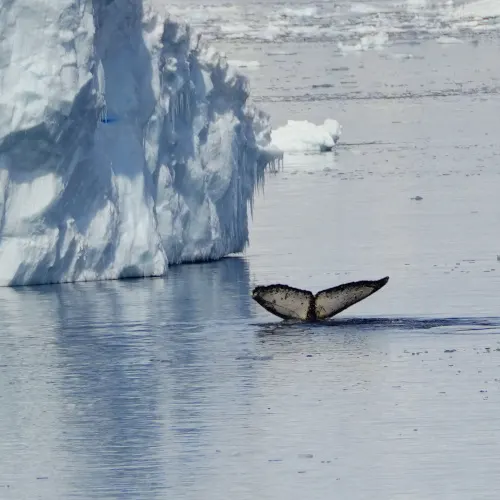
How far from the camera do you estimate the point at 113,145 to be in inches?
1131

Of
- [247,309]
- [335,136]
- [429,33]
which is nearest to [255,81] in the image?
[335,136]

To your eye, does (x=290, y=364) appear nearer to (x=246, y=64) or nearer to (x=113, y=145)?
(x=113, y=145)

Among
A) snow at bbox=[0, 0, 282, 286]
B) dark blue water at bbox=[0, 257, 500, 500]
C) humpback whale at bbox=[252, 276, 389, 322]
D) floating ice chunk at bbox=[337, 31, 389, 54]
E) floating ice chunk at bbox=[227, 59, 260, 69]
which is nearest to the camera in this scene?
dark blue water at bbox=[0, 257, 500, 500]

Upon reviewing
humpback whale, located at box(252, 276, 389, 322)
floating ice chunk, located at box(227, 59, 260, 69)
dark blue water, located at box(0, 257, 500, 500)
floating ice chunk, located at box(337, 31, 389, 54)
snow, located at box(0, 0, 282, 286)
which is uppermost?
floating ice chunk, located at box(337, 31, 389, 54)

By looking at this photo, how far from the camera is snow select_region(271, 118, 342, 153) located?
4941 centimetres

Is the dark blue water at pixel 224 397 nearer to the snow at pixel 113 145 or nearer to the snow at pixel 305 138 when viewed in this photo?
the snow at pixel 113 145

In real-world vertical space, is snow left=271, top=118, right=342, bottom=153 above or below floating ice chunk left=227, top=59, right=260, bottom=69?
below

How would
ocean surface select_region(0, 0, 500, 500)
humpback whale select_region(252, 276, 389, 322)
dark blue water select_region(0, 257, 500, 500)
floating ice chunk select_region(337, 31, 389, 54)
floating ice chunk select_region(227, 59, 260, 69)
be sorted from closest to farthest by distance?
dark blue water select_region(0, 257, 500, 500), ocean surface select_region(0, 0, 500, 500), humpback whale select_region(252, 276, 389, 322), floating ice chunk select_region(227, 59, 260, 69), floating ice chunk select_region(337, 31, 389, 54)

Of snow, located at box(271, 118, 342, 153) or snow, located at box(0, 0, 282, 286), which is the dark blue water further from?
snow, located at box(271, 118, 342, 153)

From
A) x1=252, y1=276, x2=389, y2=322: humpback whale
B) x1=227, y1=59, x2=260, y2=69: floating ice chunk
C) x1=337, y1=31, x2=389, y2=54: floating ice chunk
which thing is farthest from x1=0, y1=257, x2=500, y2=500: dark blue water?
x1=337, y1=31, x2=389, y2=54: floating ice chunk

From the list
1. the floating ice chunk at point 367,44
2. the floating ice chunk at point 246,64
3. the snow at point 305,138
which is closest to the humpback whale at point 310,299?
the snow at point 305,138

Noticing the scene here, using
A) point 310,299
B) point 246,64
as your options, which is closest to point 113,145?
point 310,299

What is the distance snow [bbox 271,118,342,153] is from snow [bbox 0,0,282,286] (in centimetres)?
1752

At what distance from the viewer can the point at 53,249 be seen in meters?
27.5
